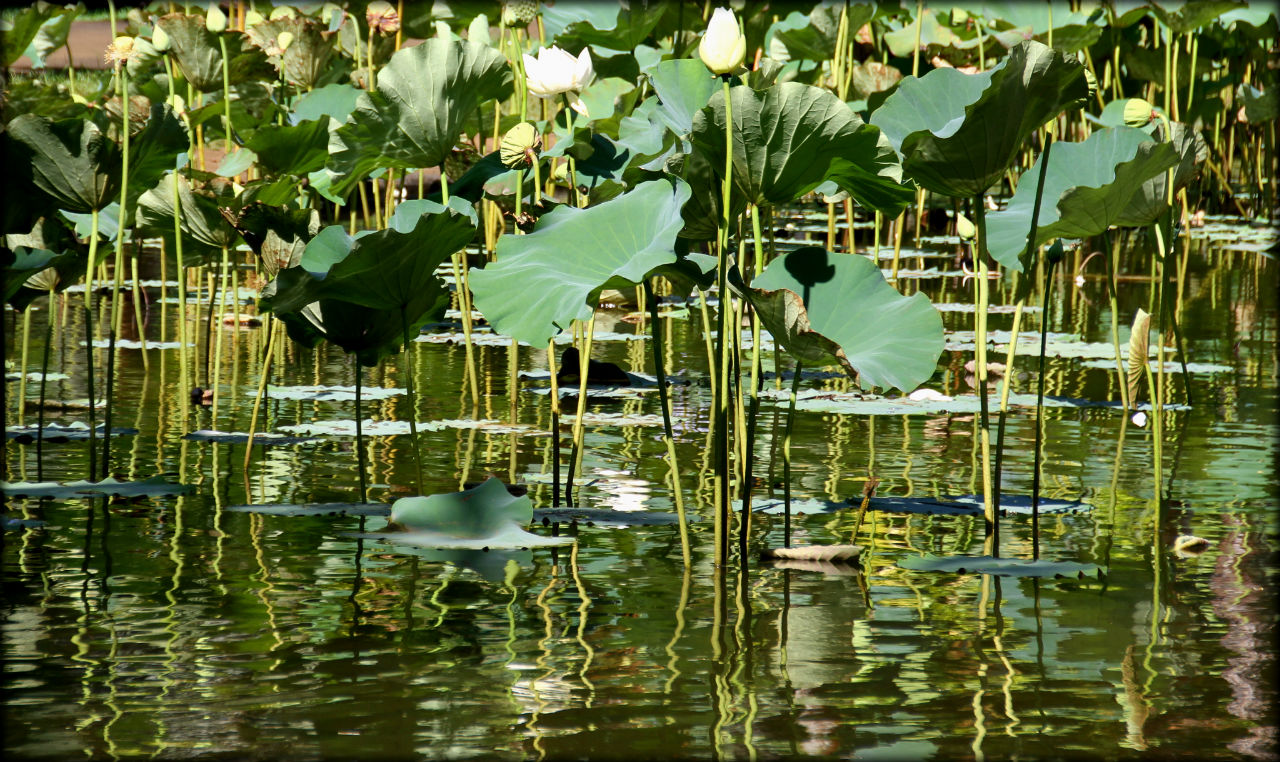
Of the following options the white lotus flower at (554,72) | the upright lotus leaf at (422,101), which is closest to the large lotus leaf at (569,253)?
the white lotus flower at (554,72)

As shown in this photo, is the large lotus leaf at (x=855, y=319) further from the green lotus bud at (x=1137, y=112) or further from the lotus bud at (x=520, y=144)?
the green lotus bud at (x=1137, y=112)

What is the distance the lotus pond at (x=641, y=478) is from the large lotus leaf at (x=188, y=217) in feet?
0.03

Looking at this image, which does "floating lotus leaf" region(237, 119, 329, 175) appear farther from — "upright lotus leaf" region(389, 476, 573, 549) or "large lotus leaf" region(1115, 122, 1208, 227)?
"large lotus leaf" region(1115, 122, 1208, 227)

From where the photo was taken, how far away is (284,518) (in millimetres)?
1997

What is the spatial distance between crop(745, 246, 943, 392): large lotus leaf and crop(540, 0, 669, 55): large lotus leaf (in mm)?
2365

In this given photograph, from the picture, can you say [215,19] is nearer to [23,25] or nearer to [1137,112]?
[23,25]

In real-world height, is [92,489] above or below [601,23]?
below

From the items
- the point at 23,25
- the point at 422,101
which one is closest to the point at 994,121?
the point at 422,101

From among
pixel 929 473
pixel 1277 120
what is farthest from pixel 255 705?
pixel 1277 120

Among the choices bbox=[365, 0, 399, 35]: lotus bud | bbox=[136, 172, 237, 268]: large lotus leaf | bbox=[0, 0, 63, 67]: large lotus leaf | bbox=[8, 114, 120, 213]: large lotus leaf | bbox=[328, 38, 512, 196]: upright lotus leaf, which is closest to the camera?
bbox=[8, 114, 120, 213]: large lotus leaf

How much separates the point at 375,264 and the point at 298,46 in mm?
3122

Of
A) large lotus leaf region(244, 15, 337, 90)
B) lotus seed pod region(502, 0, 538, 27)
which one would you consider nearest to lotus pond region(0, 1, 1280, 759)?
lotus seed pod region(502, 0, 538, 27)

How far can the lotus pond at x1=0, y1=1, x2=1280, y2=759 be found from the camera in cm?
131

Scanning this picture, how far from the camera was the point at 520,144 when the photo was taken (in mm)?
2217
